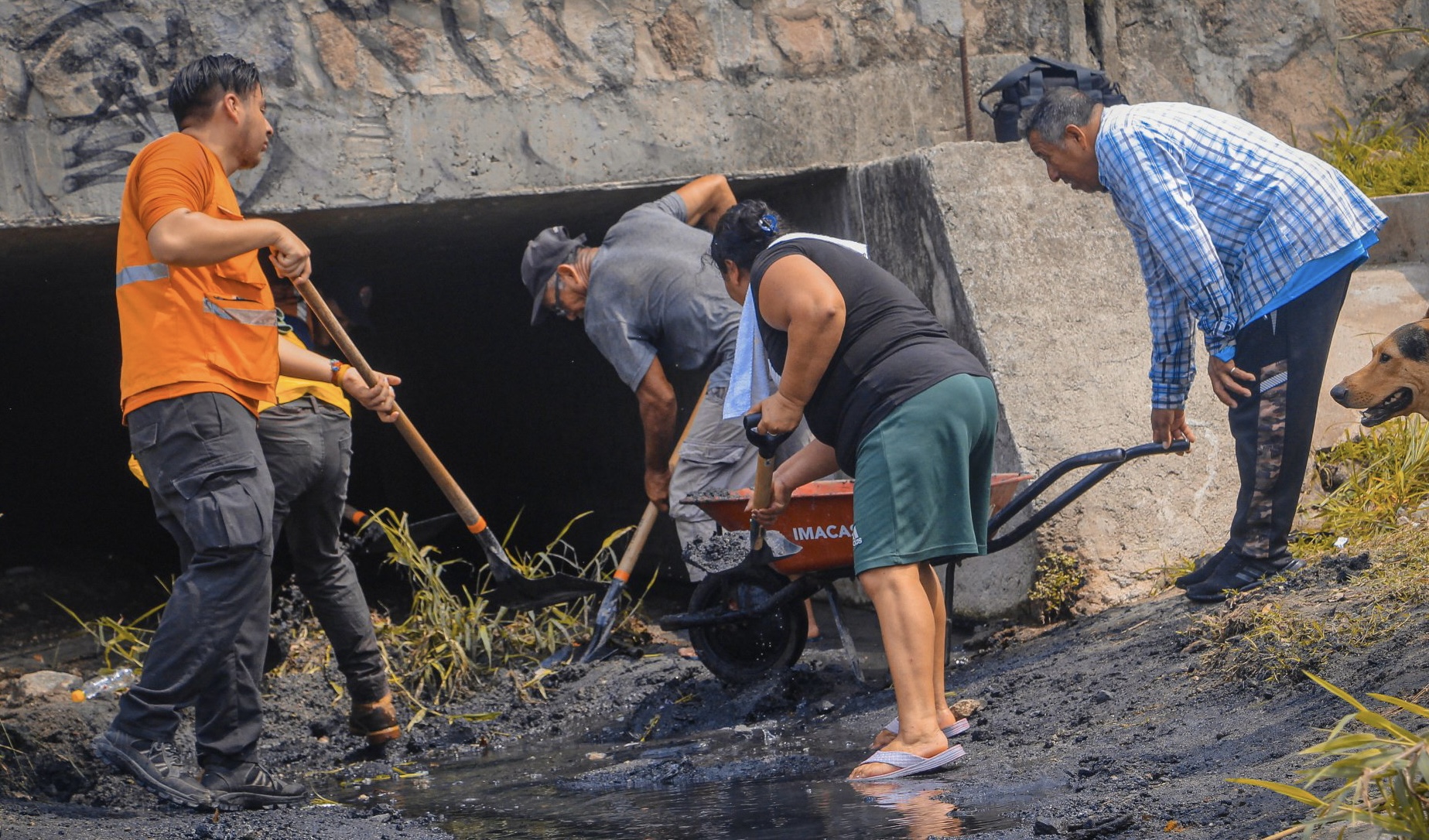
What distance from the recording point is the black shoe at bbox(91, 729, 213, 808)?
347 centimetres

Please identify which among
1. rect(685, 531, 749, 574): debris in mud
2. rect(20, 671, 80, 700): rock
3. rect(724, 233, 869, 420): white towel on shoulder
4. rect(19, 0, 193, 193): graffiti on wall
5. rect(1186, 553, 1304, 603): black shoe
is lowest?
rect(20, 671, 80, 700): rock

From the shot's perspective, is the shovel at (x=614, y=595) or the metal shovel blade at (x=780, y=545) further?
the shovel at (x=614, y=595)

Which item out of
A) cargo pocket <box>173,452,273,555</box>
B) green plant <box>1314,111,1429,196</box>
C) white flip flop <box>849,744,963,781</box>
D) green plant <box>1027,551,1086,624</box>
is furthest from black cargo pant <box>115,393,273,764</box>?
green plant <box>1314,111,1429,196</box>

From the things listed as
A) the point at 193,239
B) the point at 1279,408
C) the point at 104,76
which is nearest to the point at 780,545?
the point at 1279,408

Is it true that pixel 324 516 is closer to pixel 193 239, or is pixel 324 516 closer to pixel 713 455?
pixel 193 239

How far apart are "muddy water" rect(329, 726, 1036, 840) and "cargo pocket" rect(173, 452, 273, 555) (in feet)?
2.89

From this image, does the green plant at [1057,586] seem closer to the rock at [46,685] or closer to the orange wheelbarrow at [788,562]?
the orange wheelbarrow at [788,562]

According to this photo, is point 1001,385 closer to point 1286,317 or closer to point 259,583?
point 1286,317

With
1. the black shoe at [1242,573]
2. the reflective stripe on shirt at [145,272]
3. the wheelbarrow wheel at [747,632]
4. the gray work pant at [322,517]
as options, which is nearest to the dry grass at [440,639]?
the gray work pant at [322,517]

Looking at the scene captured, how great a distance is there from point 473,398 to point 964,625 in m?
4.67

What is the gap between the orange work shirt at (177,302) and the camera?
3520 millimetres

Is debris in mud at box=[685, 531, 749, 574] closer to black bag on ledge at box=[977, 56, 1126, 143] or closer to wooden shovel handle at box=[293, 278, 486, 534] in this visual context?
wooden shovel handle at box=[293, 278, 486, 534]

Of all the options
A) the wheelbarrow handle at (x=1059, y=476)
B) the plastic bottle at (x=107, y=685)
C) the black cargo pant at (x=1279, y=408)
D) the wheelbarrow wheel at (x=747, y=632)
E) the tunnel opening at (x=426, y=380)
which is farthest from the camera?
the tunnel opening at (x=426, y=380)

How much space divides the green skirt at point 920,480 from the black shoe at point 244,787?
1674 mm
